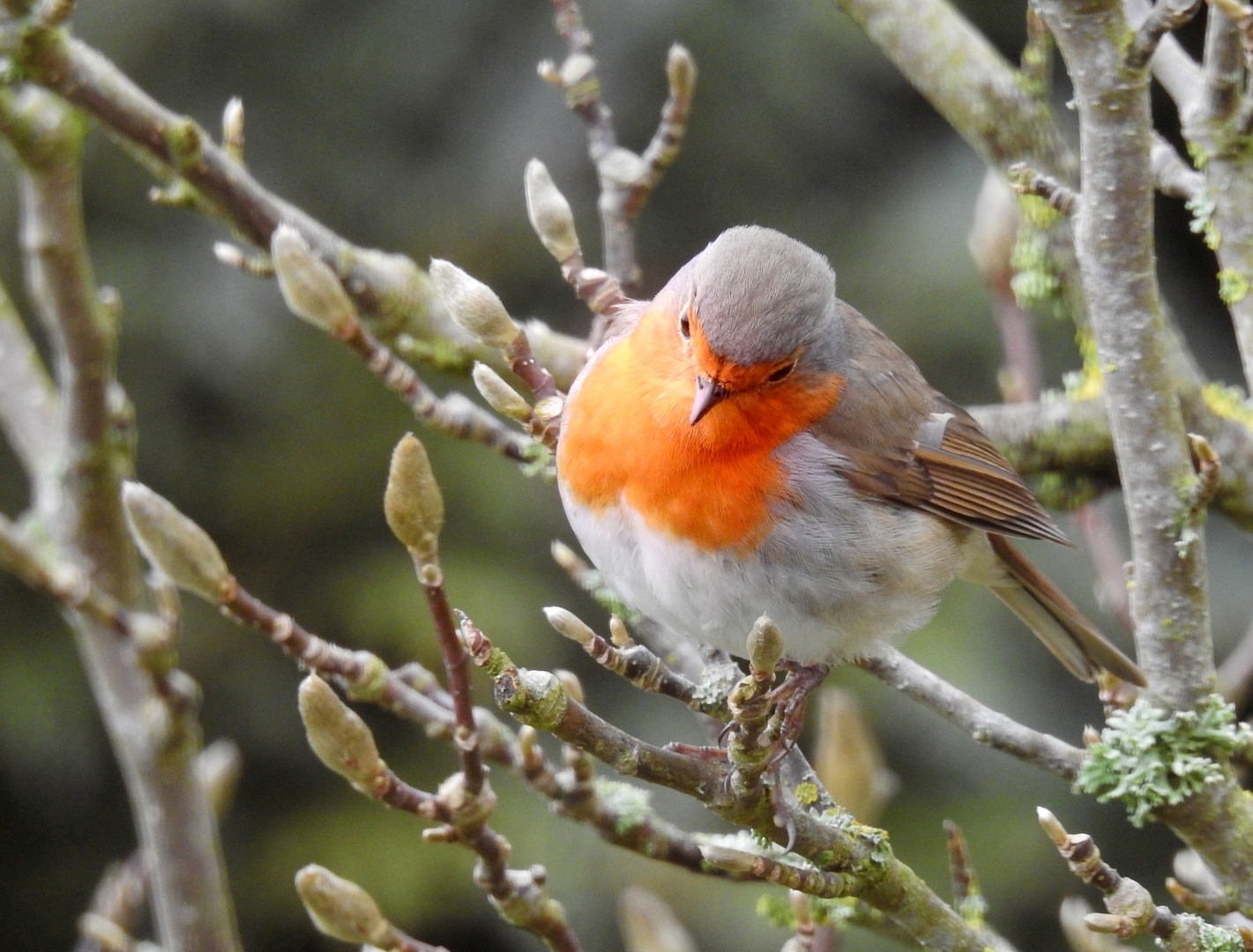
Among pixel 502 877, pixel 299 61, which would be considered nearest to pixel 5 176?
pixel 299 61

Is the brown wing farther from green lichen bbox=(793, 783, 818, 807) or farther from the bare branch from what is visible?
the bare branch

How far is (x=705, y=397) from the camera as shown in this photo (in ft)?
6.00

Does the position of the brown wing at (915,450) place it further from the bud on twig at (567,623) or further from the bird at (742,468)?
the bud on twig at (567,623)

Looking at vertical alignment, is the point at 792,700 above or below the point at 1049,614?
below

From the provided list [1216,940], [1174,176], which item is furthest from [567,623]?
[1174,176]

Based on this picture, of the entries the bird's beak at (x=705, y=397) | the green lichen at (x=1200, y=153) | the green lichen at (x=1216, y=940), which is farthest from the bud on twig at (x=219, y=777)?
the green lichen at (x=1200, y=153)

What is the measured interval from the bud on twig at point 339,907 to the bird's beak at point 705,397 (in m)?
0.74

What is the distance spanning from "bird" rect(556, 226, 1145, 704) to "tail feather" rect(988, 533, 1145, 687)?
381 millimetres

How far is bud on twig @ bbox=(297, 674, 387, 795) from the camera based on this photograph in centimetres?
127

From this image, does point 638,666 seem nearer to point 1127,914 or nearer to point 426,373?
point 1127,914

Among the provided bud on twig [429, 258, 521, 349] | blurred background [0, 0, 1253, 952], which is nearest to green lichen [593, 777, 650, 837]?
bud on twig [429, 258, 521, 349]

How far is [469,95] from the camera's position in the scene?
16.0 feet

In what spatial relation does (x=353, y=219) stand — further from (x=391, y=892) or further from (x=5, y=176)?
(x=391, y=892)

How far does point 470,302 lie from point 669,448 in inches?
15.0
